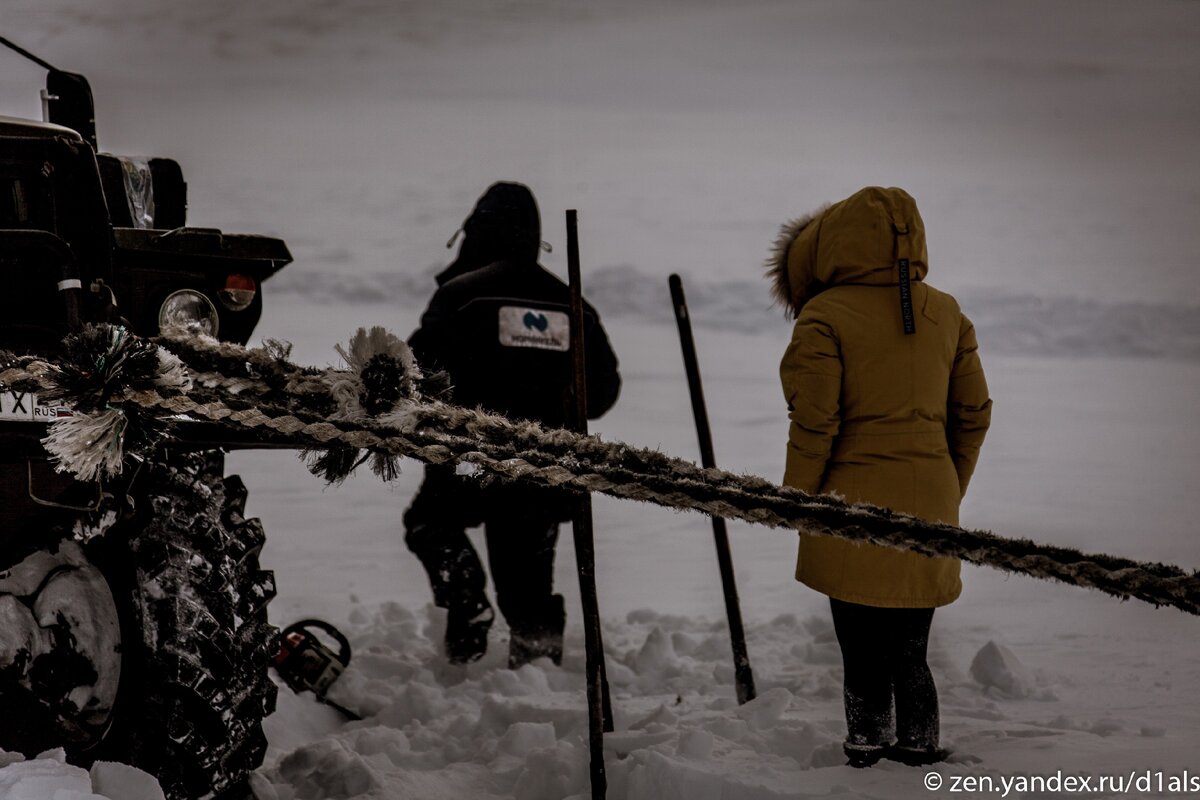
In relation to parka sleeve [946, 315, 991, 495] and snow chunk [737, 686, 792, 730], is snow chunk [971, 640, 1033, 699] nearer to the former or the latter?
snow chunk [737, 686, 792, 730]

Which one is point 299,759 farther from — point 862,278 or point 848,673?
point 862,278

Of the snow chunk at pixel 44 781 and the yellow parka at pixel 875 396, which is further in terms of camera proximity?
the yellow parka at pixel 875 396

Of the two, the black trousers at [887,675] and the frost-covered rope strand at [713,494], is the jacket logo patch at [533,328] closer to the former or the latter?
the black trousers at [887,675]

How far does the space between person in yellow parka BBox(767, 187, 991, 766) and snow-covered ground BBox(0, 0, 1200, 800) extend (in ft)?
4.30

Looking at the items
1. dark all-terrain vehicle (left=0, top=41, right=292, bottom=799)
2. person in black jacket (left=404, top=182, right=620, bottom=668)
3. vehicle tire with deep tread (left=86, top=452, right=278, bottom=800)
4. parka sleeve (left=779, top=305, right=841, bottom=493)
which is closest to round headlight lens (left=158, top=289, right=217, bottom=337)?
dark all-terrain vehicle (left=0, top=41, right=292, bottom=799)

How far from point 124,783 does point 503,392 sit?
224 cm

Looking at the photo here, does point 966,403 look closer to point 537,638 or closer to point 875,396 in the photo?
point 875,396

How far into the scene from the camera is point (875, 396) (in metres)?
2.56

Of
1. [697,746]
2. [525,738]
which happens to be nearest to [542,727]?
[525,738]

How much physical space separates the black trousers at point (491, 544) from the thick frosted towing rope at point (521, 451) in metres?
2.16

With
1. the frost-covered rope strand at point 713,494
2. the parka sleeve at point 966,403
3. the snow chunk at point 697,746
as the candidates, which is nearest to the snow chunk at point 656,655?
the snow chunk at point 697,746

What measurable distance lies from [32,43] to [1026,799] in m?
4.69

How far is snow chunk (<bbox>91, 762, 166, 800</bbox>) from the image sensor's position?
2.00m

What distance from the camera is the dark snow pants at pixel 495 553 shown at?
13.6 feet
